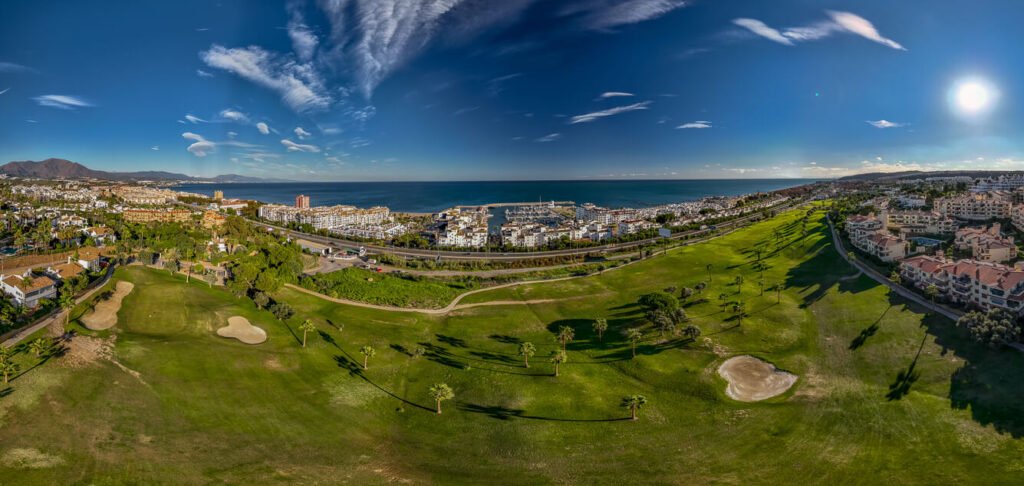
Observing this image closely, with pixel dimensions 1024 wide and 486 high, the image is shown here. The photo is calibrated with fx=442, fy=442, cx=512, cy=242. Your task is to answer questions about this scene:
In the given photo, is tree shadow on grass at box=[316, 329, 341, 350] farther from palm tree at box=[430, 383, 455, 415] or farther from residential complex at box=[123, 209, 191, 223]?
residential complex at box=[123, 209, 191, 223]

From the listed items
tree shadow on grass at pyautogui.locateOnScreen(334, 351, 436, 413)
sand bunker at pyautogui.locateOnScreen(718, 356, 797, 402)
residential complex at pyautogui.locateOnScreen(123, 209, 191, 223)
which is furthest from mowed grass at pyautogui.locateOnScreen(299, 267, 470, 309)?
residential complex at pyautogui.locateOnScreen(123, 209, 191, 223)

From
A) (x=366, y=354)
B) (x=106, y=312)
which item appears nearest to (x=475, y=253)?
(x=366, y=354)

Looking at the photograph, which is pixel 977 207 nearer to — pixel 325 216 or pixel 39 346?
pixel 39 346

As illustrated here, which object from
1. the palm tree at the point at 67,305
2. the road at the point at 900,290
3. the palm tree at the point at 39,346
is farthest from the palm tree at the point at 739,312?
the palm tree at the point at 67,305

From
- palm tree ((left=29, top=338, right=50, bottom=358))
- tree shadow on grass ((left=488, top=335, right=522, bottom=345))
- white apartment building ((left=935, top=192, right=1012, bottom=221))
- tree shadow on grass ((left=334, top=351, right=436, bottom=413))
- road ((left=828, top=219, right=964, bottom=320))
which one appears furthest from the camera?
white apartment building ((left=935, top=192, right=1012, bottom=221))

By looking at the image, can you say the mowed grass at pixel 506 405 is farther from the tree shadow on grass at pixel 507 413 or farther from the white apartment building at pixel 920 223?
the white apartment building at pixel 920 223

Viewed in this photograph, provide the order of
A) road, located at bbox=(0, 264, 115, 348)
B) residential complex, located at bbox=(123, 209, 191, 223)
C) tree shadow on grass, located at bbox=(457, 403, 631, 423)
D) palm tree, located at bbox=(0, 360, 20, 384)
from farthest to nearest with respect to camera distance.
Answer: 1. residential complex, located at bbox=(123, 209, 191, 223)
2. road, located at bbox=(0, 264, 115, 348)
3. tree shadow on grass, located at bbox=(457, 403, 631, 423)
4. palm tree, located at bbox=(0, 360, 20, 384)
